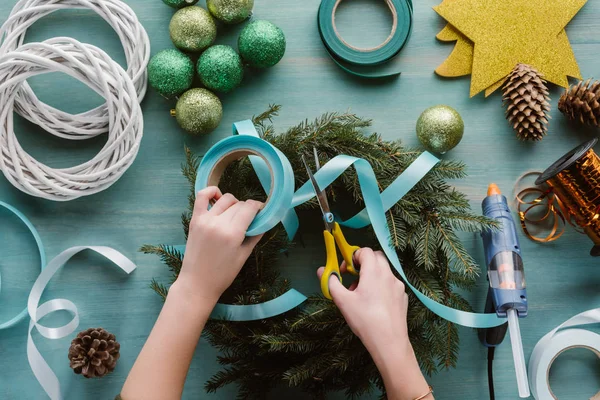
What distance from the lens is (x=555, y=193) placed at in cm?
116

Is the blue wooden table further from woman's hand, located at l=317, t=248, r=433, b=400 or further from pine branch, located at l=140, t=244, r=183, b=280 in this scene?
woman's hand, located at l=317, t=248, r=433, b=400

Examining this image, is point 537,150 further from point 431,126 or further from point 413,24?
point 413,24

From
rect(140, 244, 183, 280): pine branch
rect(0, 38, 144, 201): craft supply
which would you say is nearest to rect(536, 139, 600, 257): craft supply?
rect(140, 244, 183, 280): pine branch

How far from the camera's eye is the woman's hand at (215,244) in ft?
2.91

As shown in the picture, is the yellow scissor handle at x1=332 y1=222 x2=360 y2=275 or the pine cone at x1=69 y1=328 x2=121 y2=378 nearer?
the yellow scissor handle at x1=332 y1=222 x2=360 y2=275

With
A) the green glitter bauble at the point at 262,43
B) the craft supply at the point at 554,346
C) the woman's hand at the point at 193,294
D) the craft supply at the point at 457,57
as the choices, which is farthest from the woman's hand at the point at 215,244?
the craft supply at the point at 554,346

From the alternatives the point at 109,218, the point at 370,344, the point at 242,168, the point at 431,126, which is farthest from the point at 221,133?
the point at 370,344

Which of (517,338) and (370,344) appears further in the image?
(517,338)

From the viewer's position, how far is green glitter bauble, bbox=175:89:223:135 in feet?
3.64

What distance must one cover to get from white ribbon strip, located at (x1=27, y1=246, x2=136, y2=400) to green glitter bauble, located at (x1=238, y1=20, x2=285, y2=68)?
0.51 metres

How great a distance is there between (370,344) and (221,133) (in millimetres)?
587

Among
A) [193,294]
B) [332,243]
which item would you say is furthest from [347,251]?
[193,294]

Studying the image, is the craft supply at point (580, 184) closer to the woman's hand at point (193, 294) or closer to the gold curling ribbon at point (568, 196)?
the gold curling ribbon at point (568, 196)

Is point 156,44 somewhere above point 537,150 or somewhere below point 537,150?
above
